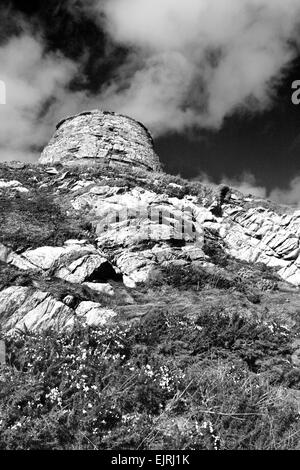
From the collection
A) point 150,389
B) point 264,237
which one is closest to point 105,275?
point 150,389

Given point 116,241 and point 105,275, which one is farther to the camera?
point 116,241

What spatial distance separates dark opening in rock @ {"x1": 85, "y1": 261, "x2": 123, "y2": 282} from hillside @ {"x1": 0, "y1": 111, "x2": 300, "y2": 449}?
4cm

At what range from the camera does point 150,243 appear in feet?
52.0

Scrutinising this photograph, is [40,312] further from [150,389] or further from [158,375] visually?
[150,389]

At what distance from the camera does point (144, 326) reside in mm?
9289

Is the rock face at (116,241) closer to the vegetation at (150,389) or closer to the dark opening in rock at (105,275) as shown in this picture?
the dark opening in rock at (105,275)

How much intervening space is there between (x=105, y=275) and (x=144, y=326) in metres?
4.04

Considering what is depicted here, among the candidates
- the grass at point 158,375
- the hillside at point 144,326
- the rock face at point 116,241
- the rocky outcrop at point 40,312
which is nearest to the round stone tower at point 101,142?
the rock face at point 116,241

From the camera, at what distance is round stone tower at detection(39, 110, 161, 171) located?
33.7 m

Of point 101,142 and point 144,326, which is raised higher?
point 101,142

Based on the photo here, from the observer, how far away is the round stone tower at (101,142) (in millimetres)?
33703

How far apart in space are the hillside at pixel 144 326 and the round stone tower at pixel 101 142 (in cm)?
1299
